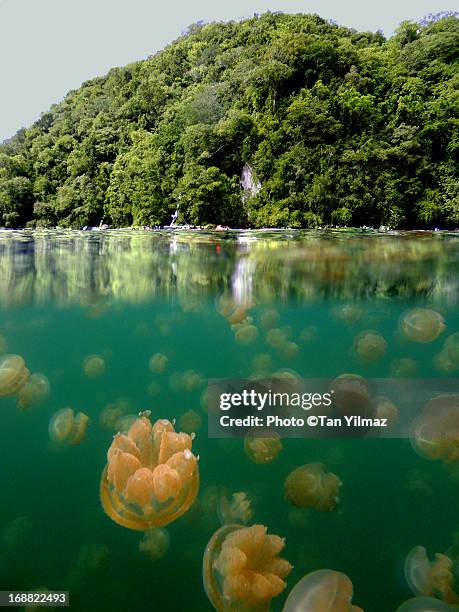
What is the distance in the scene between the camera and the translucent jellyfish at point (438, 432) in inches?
163

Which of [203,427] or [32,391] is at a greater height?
[32,391]

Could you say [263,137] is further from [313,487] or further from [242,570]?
[242,570]

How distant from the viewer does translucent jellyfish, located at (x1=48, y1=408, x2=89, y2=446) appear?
4879mm

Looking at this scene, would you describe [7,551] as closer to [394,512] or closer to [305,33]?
[394,512]

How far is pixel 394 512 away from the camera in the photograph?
Result: 23.1 feet

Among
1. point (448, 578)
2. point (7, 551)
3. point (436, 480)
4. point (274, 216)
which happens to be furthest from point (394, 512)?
point (274, 216)

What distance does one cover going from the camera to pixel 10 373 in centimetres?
476

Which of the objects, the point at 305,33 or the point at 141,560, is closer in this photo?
the point at 141,560

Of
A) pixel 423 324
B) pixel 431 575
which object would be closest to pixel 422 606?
pixel 431 575

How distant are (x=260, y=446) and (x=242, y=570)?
1.39 metres

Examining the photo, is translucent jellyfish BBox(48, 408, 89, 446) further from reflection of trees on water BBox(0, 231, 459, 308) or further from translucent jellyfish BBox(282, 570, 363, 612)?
reflection of trees on water BBox(0, 231, 459, 308)

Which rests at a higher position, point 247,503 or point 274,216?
point 274,216

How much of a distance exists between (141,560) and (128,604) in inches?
21.2

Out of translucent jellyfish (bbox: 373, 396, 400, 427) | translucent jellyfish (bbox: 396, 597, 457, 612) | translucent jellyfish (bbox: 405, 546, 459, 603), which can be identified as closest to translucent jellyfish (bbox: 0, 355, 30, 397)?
translucent jellyfish (bbox: 373, 396, 400, 427)
